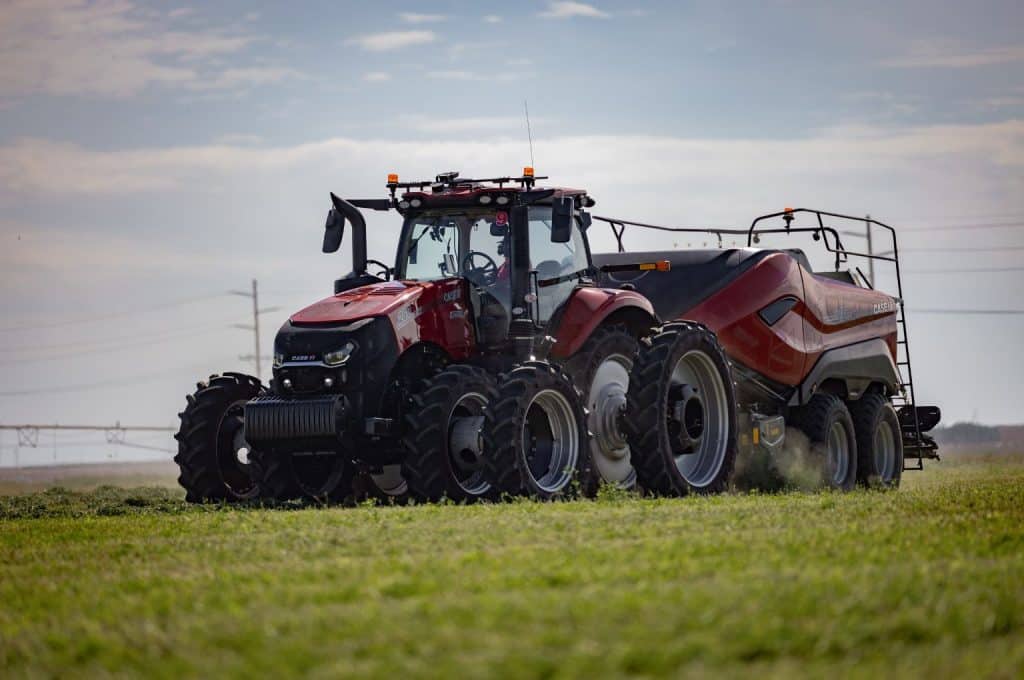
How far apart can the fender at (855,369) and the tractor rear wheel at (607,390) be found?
4.07m

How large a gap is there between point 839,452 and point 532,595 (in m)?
15.2

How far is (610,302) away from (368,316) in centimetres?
320

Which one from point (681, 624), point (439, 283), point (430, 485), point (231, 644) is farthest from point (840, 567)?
point (439, 283)

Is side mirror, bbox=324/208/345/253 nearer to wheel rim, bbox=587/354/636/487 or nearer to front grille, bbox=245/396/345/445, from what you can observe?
front grille, bbox=245/396/345/445

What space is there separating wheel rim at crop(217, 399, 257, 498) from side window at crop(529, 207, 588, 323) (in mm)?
3688

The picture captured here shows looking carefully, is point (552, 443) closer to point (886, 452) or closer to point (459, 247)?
point (459, 247)

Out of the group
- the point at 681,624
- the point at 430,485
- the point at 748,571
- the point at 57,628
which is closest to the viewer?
the point at 681,624

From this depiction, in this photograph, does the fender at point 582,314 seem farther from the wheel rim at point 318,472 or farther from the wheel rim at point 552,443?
the wheel rim at point 318,472

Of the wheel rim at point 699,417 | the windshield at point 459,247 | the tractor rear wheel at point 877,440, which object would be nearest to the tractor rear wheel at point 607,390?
the wheel rim at point 699,417

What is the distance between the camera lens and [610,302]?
17.7 metres

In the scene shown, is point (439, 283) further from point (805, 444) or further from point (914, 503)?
point (805, 444)

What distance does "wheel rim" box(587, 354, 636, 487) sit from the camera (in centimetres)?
1777

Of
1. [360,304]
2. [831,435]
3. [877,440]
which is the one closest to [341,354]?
[360,304]

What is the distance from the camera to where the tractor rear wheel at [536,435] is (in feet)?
50.3
